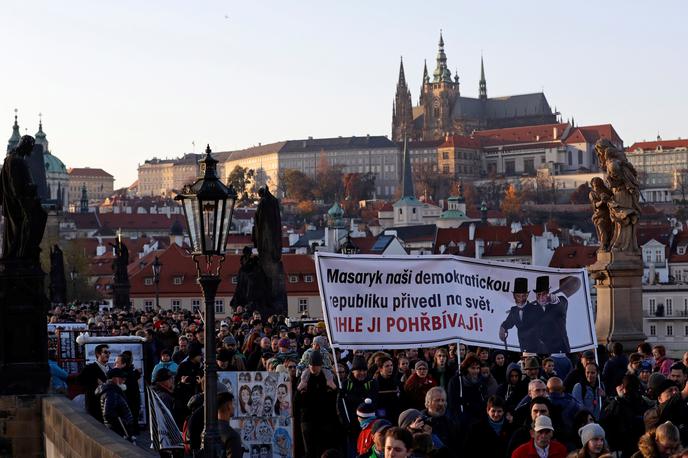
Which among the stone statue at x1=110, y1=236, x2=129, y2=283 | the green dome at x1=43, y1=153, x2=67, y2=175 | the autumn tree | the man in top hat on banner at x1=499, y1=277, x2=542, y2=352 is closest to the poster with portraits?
the man in top hat on banner at x1=499, y1=277, x2=542, y2=352

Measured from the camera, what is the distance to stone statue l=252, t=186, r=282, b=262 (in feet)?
66.4

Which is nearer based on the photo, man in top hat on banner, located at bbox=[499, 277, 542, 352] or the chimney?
man in top hat on banner, located at bbox=[499, 277, 542, 352]

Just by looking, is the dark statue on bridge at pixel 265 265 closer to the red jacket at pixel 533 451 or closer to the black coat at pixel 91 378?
the black coat at pixel 91 378

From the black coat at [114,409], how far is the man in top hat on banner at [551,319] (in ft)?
10.4

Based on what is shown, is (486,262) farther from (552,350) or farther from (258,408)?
(258,408)

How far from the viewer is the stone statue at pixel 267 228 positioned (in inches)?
797

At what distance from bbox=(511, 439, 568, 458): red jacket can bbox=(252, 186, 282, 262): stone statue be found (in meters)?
11.8

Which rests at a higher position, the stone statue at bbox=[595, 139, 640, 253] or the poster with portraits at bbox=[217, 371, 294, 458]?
the stone statue at bbox=[595, 139, 640, 253]

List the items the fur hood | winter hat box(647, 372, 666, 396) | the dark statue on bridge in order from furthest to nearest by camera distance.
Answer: the dark statue on bridge, winter hat box(647, 372, 666, 396), the fur hood

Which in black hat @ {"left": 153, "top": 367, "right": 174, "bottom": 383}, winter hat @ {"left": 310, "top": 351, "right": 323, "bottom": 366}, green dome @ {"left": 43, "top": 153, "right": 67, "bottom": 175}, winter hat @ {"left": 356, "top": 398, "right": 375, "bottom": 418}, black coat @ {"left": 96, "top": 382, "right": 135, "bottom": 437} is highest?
green dome @ {"left": 43, "top": 153, "right": 67, "bottom": 175}

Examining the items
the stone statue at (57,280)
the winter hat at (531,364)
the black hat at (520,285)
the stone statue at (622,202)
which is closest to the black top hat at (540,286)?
the black hat at (520,285)

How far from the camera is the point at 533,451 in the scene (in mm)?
8477

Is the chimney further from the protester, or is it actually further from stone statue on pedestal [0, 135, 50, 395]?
the protester

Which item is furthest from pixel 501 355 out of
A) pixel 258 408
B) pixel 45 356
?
pixel 45 356
